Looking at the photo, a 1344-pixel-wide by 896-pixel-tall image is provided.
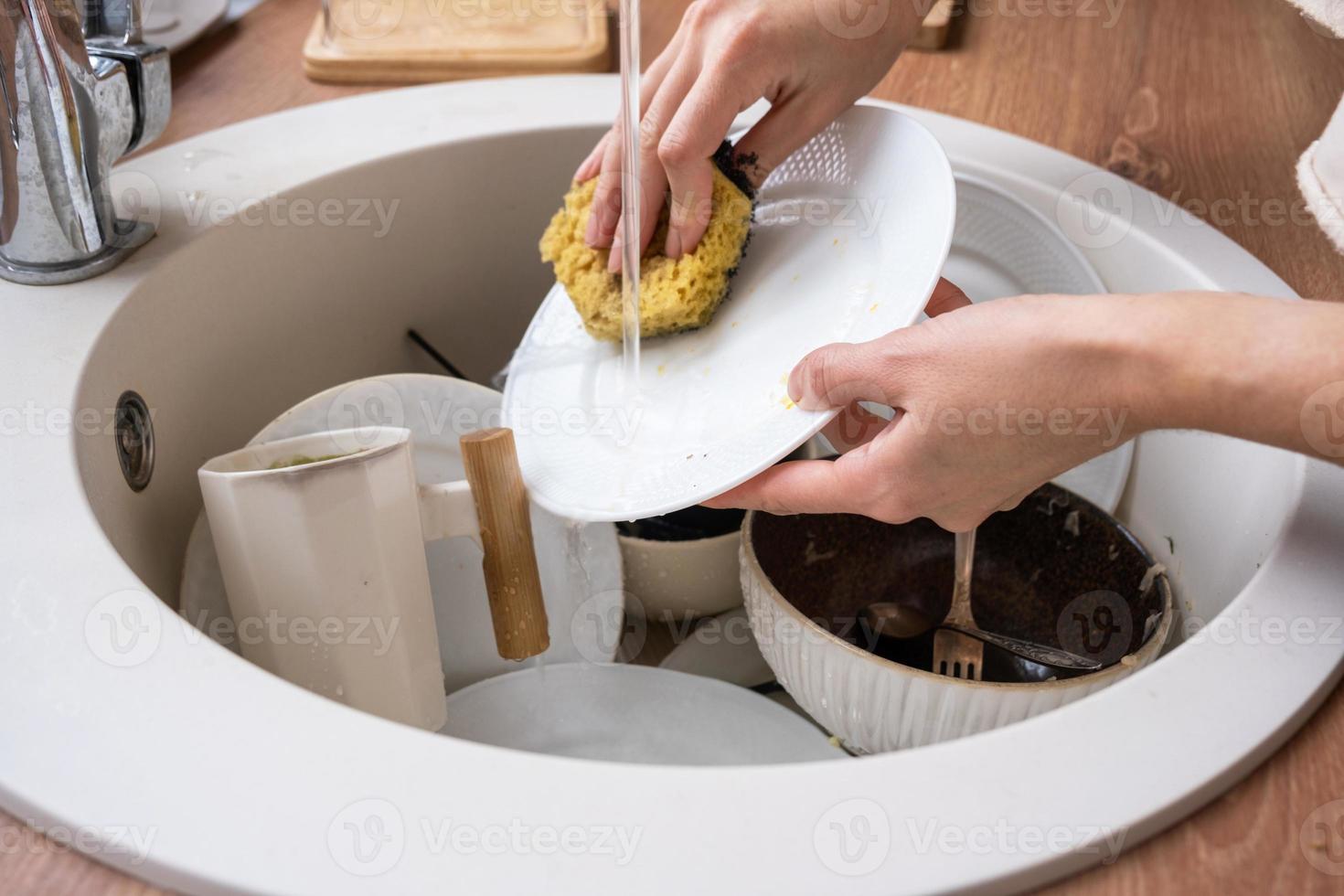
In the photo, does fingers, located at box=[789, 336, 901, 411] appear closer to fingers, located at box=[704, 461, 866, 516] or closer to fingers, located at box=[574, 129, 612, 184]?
fingers, located at box=[704, 461, 866, 516]

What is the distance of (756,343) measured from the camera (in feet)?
2.01

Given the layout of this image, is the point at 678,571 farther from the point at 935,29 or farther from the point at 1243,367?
the point at 935,29

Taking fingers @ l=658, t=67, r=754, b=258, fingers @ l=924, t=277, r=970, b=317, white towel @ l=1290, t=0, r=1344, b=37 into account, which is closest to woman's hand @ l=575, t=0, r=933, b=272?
fingers @ l=658, t=67, r=754, b=258

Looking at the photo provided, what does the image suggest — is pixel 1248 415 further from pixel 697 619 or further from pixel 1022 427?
pixel 697 619

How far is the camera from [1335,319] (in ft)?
1.32

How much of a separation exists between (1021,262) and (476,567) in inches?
16.0

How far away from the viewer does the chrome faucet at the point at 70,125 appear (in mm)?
568

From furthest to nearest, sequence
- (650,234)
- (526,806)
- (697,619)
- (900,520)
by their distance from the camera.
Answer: (697,619) → (650,234) → (900,520) → (526,806)

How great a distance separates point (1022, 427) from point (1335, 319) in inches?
4.6

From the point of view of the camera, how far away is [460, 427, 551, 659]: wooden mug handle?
57cm

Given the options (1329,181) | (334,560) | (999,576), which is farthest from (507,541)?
(1329,181)

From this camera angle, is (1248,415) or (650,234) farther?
(650,234)

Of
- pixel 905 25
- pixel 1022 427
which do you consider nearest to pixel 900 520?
pixel 1022 427

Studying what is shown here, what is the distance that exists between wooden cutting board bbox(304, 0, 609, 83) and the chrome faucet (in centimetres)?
25
